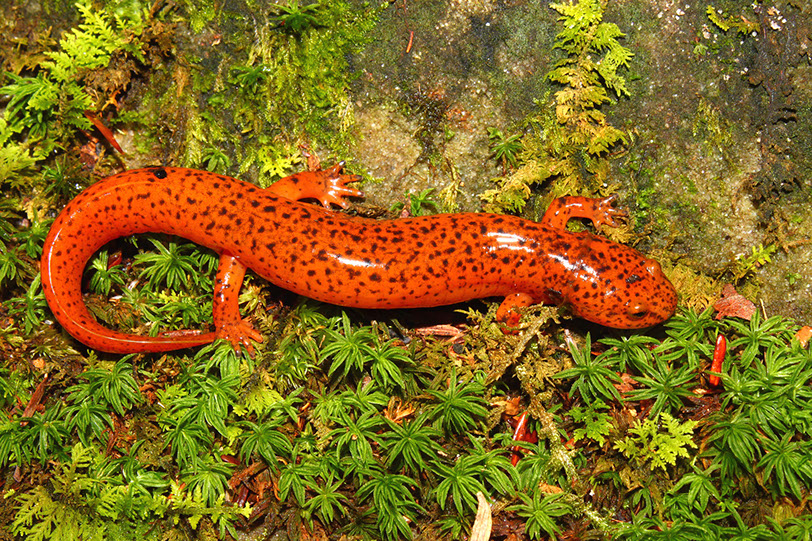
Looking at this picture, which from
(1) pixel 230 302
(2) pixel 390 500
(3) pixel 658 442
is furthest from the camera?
(1) pixel 230 302

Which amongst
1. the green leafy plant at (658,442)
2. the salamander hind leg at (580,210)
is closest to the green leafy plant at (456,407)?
the green leafy plant at (658,442)

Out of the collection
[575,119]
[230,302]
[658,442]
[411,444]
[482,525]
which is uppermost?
[575,119]

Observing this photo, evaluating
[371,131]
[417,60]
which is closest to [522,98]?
[417,60]

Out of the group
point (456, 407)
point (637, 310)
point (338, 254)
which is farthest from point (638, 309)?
point (338, 254)

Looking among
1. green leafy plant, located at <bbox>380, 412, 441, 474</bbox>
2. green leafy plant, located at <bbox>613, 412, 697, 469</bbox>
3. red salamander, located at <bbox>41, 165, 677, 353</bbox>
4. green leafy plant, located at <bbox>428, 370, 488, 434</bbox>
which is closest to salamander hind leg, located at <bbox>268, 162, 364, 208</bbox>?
red salamander, located at <bbox>41, 165, 677, 353</bbox>

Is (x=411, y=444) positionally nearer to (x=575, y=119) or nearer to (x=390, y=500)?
(x=390, y=500)

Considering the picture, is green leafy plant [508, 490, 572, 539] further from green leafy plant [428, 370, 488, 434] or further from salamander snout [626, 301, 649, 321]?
salamander snout [626, 301, 649, 321]

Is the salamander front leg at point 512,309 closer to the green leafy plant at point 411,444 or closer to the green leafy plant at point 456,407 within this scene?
the green leafy plant at point 456,407
